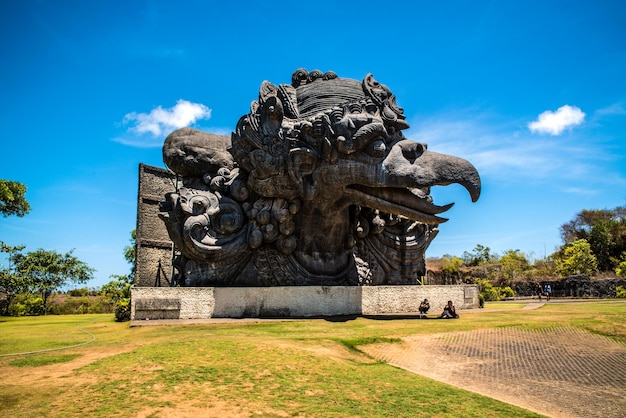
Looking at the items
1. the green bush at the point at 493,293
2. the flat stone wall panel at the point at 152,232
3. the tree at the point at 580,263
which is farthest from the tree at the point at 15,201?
the tree at the point at 580,263

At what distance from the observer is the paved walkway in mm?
4594

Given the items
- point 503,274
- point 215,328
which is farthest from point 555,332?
point 503,274

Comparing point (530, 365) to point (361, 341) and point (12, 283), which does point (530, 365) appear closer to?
point (361, 341)

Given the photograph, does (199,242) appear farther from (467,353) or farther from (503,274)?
(503,274)

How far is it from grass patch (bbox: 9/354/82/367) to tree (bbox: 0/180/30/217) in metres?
13.8

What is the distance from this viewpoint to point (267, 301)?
10.8 m

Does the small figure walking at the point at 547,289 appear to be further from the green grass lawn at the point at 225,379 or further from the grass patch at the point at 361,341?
the grass patch at the point at 361,341

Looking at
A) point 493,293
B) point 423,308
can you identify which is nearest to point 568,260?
point 493,293

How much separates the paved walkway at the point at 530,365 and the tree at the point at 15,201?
16.3 metres

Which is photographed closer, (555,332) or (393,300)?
(555,332)

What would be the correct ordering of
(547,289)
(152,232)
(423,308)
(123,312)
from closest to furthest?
(423,308), (123,312), (152,232), (547,289)

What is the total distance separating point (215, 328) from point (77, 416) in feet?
15.9

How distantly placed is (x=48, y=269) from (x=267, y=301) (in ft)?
51.3

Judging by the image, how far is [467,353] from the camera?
6562mm
